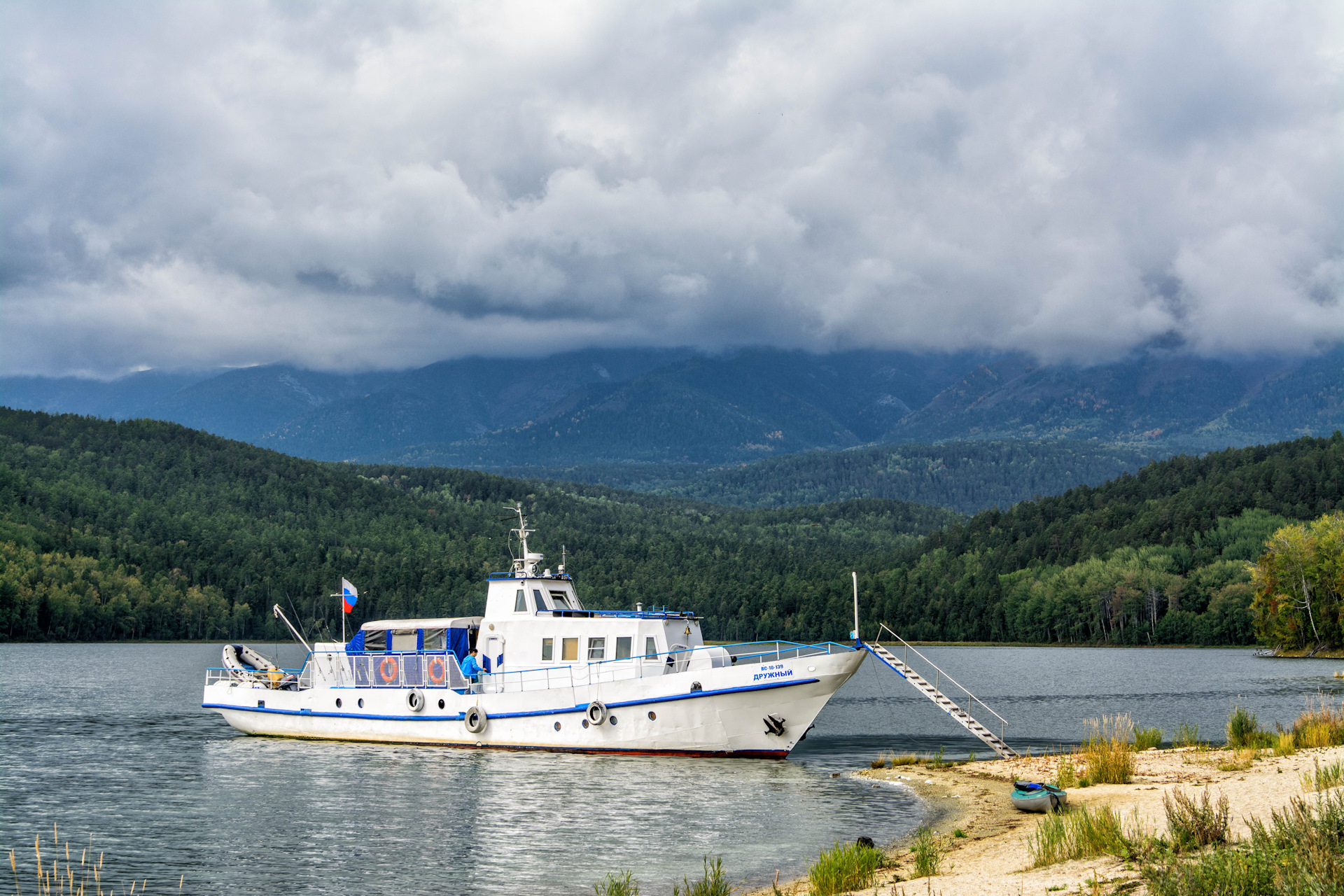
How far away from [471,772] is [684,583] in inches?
6034

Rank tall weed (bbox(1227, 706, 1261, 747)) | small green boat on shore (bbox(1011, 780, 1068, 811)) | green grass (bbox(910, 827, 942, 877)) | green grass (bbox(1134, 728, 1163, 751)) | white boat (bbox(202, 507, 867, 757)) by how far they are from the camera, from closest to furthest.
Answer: green grass (bbox(910, 827, 942, 877)) < small green boat on shore (bbox(1011, 780, 1068, 811)) < tall weed (bbox(1227, 706, 1261, 747)) < green grass (bbox(1134, 728, 1163, 751)) < white boat (bbox(202, 507, 867, 757))

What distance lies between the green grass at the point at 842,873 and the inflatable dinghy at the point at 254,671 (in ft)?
112

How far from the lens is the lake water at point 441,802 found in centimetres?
2558

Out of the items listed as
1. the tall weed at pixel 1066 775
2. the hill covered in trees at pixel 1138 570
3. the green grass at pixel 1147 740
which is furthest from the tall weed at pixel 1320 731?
the hill covered in trees at pixel 1138 570

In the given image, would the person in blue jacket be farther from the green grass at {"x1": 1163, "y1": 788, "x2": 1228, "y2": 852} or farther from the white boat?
the green grass at {"x1": 1163, "y1": 788, "x2": 1228, "y2": 852}

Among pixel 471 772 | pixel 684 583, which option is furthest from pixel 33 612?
pixel 471 772

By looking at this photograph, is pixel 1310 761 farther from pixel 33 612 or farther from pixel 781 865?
pixel 33 612

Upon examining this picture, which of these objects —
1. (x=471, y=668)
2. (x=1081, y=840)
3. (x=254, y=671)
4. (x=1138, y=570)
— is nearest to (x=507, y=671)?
(x=471, y=668)

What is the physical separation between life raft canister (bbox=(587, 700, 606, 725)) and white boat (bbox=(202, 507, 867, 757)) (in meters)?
0.03

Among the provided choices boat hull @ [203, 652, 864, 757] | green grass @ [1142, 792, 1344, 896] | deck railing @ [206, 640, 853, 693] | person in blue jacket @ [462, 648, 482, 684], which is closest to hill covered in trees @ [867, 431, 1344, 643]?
deck railing @ [206, 640, 853, 693]

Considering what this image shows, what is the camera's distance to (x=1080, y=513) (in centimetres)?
19975

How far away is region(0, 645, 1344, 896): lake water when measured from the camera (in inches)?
1007

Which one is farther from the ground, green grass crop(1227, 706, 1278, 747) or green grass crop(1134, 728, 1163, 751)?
green grass crop(1227, 706, 1278, 747)

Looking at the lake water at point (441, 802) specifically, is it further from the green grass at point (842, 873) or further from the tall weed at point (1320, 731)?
the tall weed at point (1320, 731)
